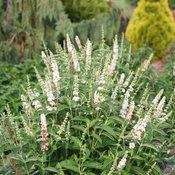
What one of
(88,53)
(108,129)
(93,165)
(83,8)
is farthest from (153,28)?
(93,165)

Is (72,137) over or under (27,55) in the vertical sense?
over

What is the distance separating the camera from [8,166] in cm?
415

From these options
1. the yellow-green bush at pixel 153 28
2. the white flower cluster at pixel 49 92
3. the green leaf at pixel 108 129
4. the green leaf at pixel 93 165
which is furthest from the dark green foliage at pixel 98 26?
the green leaf at pixel 93 165

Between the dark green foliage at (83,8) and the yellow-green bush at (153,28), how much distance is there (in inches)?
45.2

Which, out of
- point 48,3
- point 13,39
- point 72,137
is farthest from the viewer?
point 13,39

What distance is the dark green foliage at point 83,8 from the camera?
816 centimetres

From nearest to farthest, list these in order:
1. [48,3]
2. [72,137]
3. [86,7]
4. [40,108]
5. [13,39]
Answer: [72,137], [40,108], [48,3], [13,39], [86,7]

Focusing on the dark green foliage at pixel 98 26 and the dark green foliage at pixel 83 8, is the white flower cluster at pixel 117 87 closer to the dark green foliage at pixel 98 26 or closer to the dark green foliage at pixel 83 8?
the dark green foliage at pixel 98 26

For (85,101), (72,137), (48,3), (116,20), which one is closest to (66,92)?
(85,101)

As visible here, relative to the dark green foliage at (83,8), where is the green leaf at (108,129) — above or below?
above

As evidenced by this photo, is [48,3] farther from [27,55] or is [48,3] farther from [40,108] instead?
[40,108]

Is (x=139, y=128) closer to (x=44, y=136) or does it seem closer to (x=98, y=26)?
(x=44, y=136)

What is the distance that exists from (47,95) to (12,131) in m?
0.42

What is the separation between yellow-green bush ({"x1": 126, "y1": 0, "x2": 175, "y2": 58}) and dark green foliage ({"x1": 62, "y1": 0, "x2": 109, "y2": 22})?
115 cm
